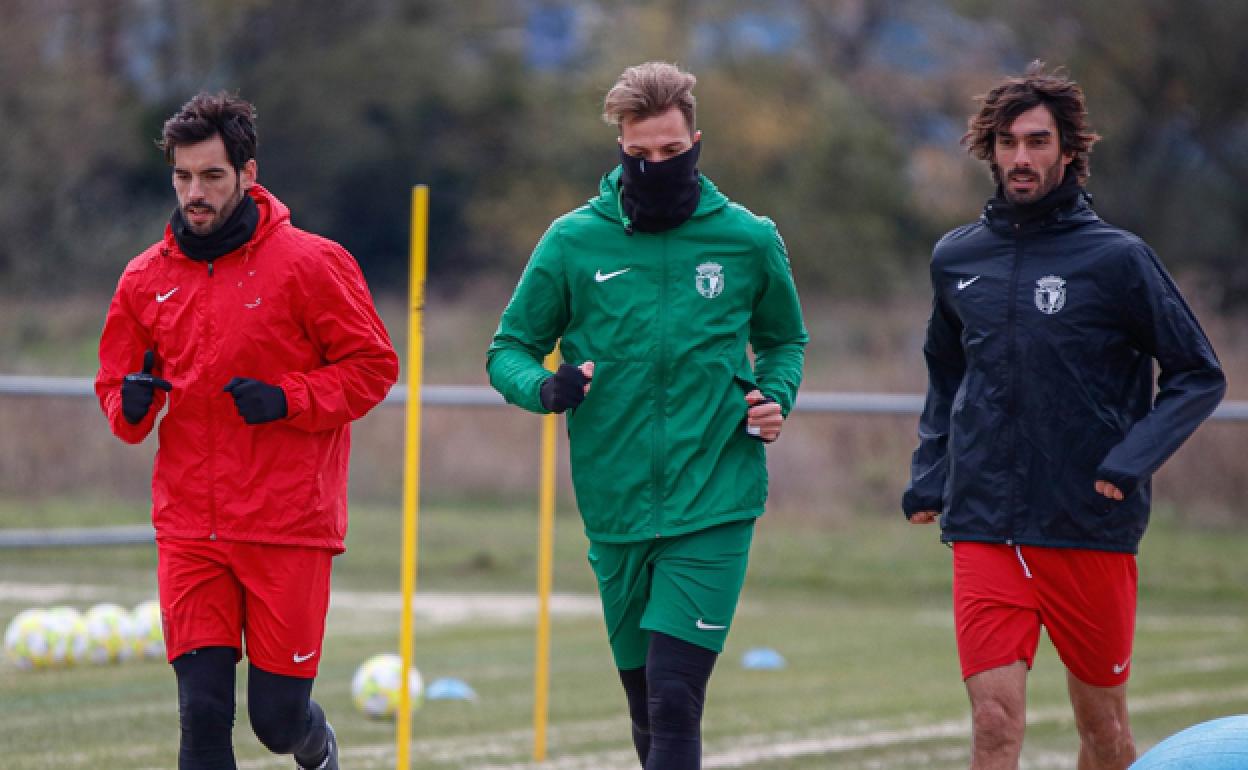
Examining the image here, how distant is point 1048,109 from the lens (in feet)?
20.1

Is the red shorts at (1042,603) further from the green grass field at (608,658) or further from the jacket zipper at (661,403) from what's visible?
the green grass field at (608,658)

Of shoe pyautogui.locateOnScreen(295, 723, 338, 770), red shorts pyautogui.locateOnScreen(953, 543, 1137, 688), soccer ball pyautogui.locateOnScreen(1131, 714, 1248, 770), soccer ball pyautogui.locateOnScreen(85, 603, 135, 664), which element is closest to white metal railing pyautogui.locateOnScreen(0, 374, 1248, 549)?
soccer ball pyautogui.locateOnScreen(85, 603, 135, 664)

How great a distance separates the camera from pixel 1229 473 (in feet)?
57.8

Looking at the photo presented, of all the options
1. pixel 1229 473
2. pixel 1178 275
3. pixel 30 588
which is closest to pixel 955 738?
pixel 30 588

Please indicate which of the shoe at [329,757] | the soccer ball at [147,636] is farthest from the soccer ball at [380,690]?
the shoe at [329,757]

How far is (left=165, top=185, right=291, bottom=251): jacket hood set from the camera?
6.04m

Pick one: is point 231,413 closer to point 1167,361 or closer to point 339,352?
point 339,352

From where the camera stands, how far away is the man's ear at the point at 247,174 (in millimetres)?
6078

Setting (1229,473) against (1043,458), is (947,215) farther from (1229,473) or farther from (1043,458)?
(1043,458)

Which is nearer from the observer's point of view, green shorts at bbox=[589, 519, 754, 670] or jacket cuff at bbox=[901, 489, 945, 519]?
green shorts at bbox=[589, 519, 754, 670]

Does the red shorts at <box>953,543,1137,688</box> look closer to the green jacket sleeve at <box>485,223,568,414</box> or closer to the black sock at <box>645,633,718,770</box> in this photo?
the black sock at <box>645,633,718,770</box>

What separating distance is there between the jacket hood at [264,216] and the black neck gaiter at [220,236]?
23mm

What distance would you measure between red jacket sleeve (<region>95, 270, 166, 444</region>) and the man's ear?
42 centimetres

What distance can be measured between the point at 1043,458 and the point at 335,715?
4810mm
